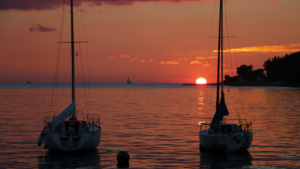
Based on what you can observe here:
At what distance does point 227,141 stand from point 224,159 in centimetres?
146

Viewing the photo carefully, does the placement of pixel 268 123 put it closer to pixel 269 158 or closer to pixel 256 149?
pixel 256 149

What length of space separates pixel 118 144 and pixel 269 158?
1242 centimetres

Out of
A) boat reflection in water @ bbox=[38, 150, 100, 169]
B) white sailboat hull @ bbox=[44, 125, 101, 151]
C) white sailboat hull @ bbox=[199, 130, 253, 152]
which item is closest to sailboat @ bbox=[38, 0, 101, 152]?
white sailboat hull @ bbox=[44, 125, 101, 151]

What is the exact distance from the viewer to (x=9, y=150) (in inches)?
1033

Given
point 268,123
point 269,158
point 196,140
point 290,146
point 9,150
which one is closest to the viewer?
point 269,158

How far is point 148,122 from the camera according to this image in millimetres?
45562

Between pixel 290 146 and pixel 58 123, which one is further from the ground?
pixel 58 123

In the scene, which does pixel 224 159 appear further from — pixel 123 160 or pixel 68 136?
pixel 68 136

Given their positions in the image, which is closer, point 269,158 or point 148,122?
point 269,158

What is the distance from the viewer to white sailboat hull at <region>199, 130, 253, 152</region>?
24.6 m

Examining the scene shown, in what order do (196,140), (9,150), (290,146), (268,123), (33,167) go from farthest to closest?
(268,123)
(196,140)
(290,146)
(9,150)
(33,167)

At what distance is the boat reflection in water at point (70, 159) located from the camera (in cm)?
2169

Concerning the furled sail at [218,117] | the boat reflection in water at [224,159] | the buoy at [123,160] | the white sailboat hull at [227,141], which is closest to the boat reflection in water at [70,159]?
the buoy at [123,160]

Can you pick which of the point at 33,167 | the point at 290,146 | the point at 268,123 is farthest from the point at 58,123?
the point at 268,123
